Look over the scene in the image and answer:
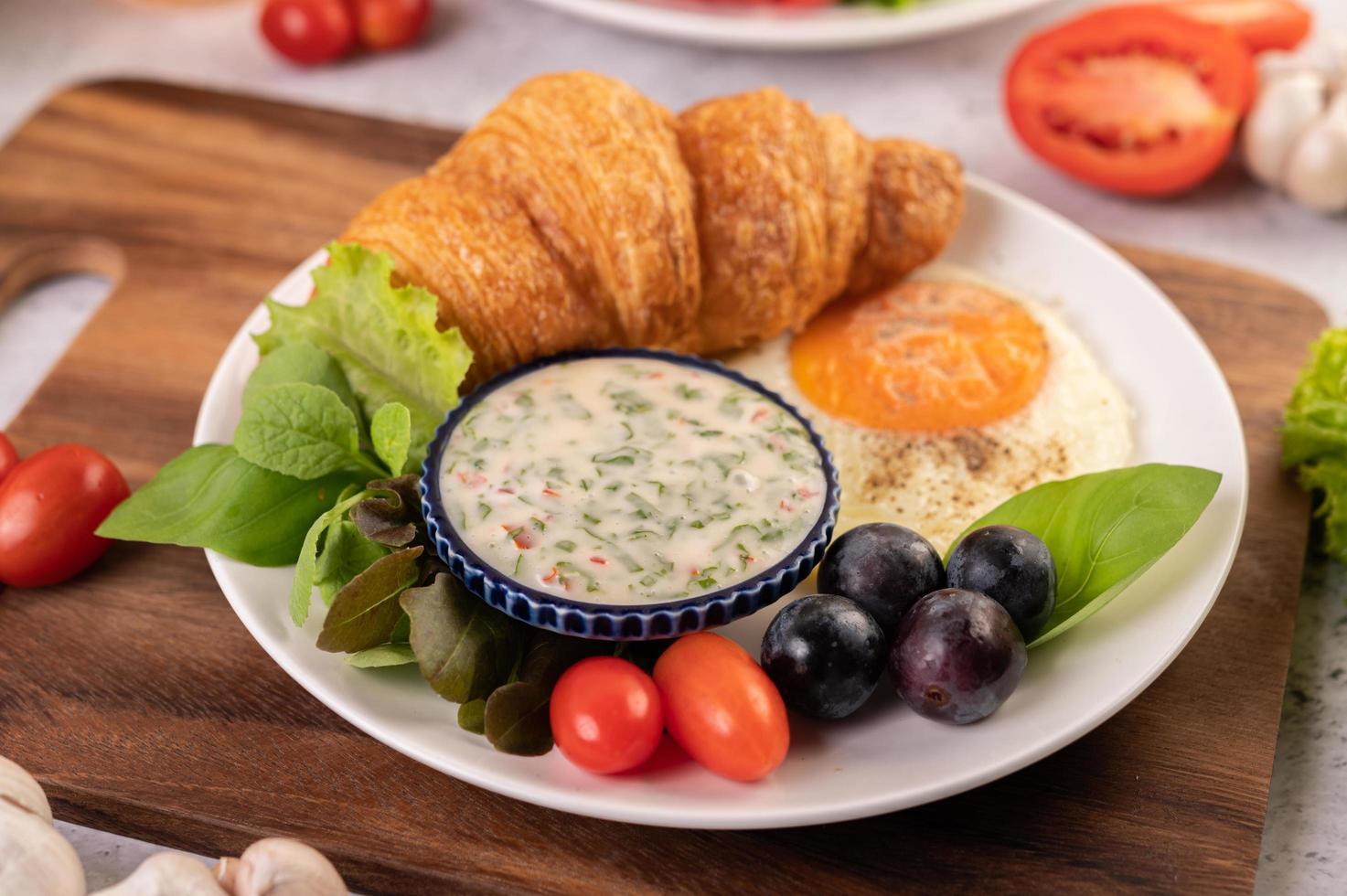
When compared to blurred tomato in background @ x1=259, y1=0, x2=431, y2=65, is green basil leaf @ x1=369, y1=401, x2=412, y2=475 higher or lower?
lower

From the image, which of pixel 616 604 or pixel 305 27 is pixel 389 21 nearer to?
pixel 305 27

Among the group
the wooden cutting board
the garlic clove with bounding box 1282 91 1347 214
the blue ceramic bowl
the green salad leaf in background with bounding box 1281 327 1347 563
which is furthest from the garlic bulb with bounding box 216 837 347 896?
the garlic clove with bounding box 1282 91 1347 214

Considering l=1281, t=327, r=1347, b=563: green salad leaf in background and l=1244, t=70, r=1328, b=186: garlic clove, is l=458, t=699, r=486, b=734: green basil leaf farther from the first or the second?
l=1244, t=70, r=1328, b=186: garlic clove

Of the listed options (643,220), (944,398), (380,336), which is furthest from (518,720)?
(944,398)

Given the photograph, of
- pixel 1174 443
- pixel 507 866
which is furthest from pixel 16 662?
pixel 1174 443

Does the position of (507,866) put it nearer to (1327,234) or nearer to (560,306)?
(560,306)

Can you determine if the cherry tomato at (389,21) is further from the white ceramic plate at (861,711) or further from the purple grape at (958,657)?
the purple grape at (958,657)

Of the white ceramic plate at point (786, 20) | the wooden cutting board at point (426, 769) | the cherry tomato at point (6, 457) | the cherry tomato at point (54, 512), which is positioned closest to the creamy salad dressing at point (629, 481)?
the wooden cutting board at point (426, 769)

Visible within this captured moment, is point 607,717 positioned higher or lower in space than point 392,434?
lower
